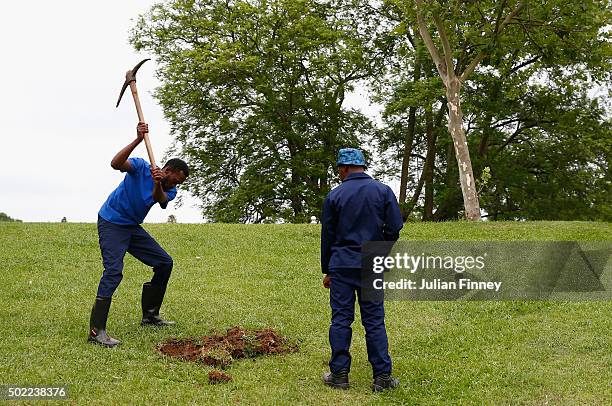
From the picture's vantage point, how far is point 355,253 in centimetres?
649

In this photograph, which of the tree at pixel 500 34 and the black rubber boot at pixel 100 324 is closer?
the black rubber boot at pixel 100 324

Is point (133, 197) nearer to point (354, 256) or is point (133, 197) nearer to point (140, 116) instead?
point (140, 116)

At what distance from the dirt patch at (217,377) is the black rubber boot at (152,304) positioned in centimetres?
220

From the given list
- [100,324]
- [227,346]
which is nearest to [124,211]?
Result: [100,324]

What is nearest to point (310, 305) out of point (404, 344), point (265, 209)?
point (404, 344)

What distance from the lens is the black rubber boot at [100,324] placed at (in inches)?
304

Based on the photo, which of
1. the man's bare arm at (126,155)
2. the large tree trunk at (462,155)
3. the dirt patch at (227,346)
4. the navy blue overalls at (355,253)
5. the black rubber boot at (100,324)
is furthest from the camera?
the large tree trunk at (462,155)

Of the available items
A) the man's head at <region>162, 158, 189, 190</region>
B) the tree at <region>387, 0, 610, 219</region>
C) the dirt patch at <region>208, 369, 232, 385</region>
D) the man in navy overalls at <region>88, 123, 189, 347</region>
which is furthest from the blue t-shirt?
the tree at <region>387, 0, 610, 219</region>

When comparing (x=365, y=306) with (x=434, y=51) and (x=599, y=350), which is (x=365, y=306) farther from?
(x=434, y=51)

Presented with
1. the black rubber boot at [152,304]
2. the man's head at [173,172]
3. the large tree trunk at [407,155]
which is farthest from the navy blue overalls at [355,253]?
the large tree trunk at [407,155]

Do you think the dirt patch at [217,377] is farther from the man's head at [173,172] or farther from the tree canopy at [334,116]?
the tree canopy at [334,116]

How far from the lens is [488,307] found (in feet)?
33.9

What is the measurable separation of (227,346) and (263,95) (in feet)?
86.1

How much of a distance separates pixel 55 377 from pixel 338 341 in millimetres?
2803
